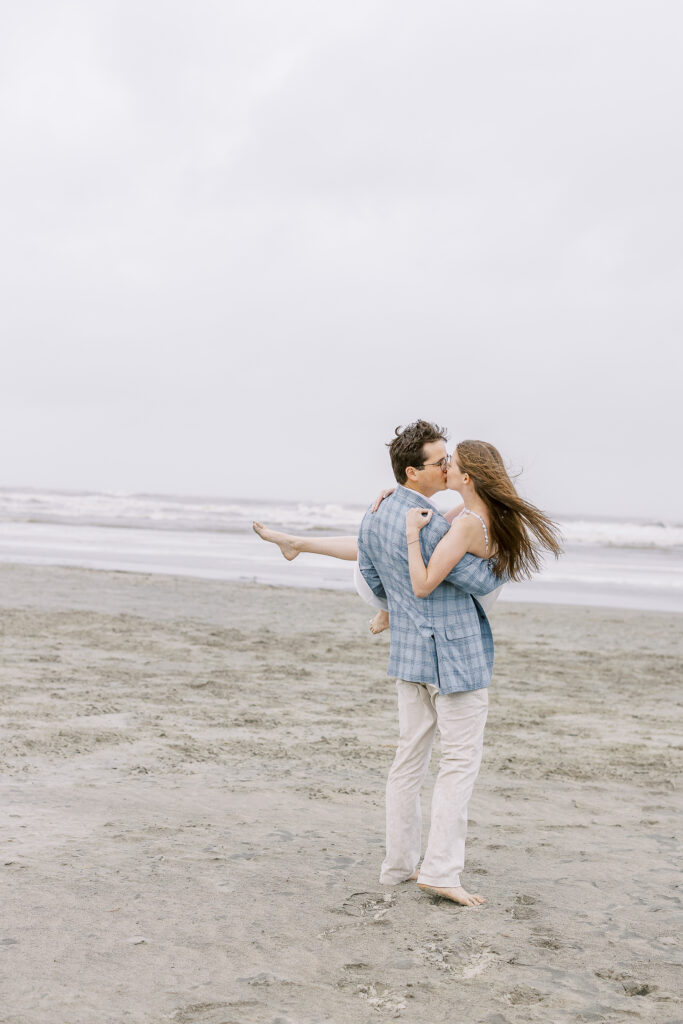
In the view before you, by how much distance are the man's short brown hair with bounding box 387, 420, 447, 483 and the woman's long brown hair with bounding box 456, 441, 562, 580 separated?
0.41ft

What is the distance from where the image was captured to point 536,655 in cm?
1046

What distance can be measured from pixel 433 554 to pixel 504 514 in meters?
0.34

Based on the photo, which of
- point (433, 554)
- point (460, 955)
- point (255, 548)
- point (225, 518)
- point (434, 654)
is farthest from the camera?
point (225, 518)

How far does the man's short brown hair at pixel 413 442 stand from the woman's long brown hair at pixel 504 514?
0.41 feet

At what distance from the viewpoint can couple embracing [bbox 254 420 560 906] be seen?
3.72 m

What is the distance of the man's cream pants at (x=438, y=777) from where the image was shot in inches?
152

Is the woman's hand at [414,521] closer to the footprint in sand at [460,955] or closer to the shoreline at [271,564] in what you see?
the footprint in sand at [460,955]

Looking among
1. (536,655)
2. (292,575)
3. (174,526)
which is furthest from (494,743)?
(174,526)

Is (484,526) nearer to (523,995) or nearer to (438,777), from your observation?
(438,777)

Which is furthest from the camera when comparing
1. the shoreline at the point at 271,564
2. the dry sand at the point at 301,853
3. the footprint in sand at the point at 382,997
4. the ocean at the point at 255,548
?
the ocean at the point at 255,548

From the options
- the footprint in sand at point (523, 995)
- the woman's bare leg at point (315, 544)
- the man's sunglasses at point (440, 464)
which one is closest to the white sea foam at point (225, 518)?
the woman's bare leg at point (315, 544)

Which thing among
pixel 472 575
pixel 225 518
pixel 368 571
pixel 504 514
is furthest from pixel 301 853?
pixel 225 518

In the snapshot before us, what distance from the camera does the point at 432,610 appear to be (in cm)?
385

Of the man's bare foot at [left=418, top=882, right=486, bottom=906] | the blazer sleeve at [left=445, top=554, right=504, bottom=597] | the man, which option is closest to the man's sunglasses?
the man
